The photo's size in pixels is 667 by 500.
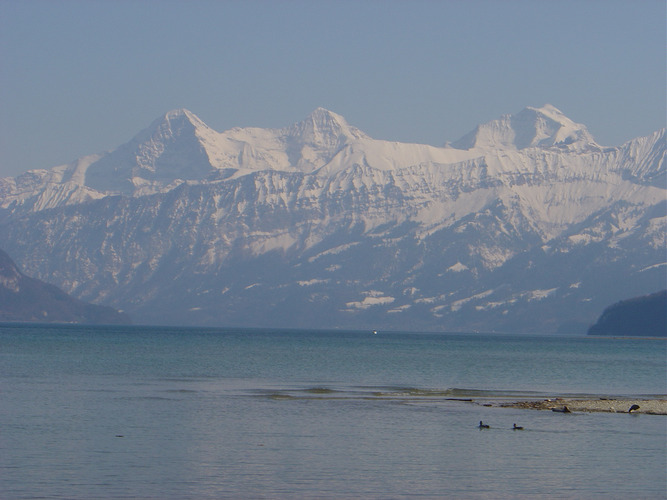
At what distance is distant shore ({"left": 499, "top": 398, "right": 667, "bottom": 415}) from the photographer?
10212 cm

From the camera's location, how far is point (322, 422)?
297 ft

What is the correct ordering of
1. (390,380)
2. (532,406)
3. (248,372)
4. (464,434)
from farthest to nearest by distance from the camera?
1. (248,372)
2. (390,380)
3. (532,406)
4. (464,434)

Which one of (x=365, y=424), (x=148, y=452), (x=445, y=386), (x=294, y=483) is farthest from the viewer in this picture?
(x=445, y=386)

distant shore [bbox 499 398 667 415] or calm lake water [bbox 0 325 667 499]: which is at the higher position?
distant shore [bbox 499 398 667 415]

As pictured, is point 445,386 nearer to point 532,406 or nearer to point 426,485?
point 532,406

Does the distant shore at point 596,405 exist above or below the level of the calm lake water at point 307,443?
above

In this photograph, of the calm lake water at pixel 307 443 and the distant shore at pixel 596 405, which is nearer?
the calm lake water at pixel 307 443

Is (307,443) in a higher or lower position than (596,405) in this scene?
lower

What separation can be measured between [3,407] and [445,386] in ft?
190

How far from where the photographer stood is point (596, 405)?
106 m

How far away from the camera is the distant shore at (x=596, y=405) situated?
335 ft

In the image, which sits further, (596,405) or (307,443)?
(596,405)

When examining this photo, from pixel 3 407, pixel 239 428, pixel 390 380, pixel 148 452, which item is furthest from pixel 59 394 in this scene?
pixel 390 380

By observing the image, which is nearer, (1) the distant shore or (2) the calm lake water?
(2) the calm lake water
